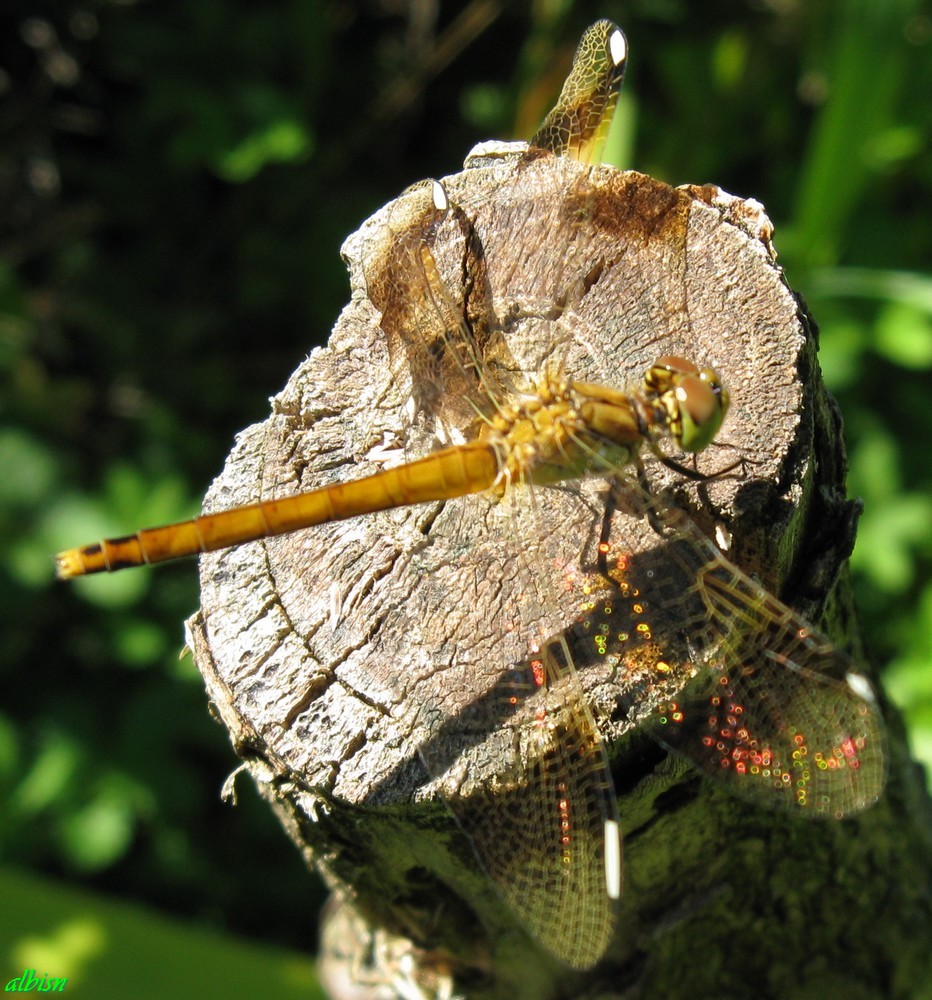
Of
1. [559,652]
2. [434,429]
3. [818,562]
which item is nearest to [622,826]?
[559,652]

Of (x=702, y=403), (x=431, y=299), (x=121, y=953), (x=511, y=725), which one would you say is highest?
(x=431, y=299)

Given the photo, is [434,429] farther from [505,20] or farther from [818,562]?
[505,20]

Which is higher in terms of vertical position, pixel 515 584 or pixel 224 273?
pixel 224 273

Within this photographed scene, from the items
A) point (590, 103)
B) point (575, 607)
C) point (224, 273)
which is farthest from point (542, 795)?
point (224, 273)

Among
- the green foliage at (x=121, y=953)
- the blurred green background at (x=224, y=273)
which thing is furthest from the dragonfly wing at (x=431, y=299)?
the green foliage at (x=121, y=953)

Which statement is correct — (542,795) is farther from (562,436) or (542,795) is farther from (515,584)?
(562,436)

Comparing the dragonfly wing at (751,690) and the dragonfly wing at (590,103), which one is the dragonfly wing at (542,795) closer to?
the dragonfly wing at (751,690)

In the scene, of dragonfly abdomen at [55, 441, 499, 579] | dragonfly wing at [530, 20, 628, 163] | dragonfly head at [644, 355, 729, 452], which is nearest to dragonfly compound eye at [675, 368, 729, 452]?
dragonfly head at [644, 355, 729, 452]
